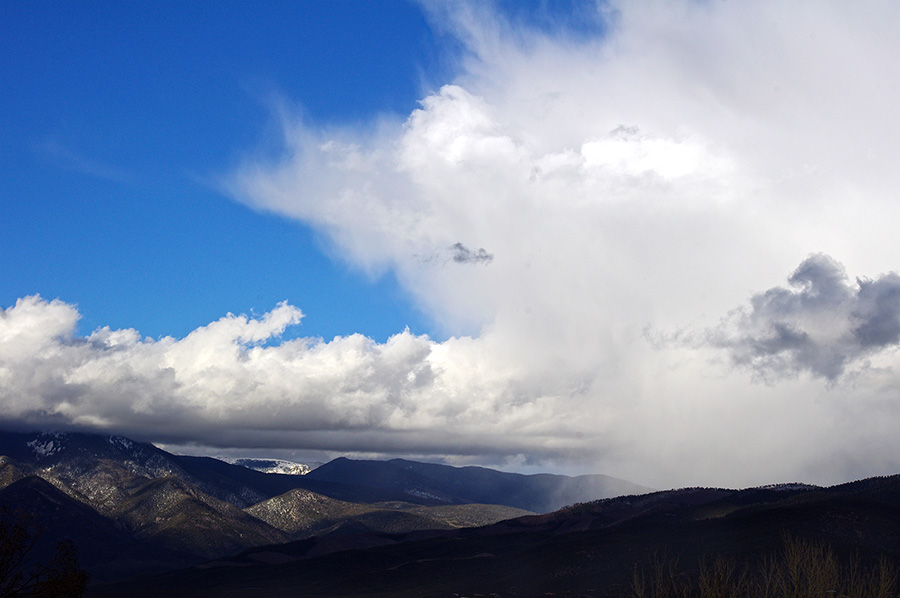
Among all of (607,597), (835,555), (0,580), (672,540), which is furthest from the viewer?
(672,540)

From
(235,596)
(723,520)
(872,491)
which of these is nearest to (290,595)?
(235,596)

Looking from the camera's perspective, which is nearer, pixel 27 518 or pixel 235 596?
pixel 27 518

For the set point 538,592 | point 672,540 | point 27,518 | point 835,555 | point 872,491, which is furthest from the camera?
point 872,491

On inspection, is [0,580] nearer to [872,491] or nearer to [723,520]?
[723,520]

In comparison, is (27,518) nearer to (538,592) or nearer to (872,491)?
(538,592)

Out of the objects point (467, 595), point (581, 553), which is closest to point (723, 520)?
point (581, 553)

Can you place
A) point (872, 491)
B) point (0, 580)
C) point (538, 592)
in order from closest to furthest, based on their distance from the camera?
1. point (0, 580)
2. point (538, 592)
3. point (872, 491)

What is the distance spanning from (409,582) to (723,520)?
3150 inches

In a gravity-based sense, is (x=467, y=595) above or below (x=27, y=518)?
below

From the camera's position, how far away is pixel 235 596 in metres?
194

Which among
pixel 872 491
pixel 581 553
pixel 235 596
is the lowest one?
pixel 235 596

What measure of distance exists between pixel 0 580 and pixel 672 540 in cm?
14670

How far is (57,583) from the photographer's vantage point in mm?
44250

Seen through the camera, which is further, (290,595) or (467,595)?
(290,595)
